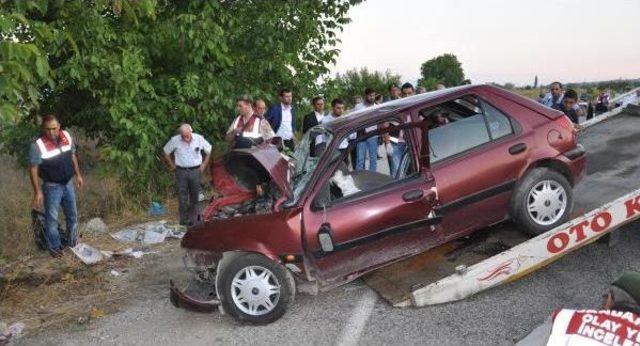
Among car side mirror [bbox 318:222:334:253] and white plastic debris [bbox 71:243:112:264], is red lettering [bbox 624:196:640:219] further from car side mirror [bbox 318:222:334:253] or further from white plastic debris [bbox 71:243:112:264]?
white plastic debris [bbox 71:243:112:264]

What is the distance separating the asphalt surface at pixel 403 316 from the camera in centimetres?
444

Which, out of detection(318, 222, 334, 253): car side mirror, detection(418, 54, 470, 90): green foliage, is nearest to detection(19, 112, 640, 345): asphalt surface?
detection(318, 222, 334, 253): car side mirror

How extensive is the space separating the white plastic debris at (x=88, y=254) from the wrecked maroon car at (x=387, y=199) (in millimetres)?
2419

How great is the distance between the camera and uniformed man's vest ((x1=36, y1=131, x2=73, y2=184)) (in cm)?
709

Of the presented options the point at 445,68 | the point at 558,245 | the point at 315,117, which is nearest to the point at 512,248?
the point at 558,245

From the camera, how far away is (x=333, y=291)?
218 inches

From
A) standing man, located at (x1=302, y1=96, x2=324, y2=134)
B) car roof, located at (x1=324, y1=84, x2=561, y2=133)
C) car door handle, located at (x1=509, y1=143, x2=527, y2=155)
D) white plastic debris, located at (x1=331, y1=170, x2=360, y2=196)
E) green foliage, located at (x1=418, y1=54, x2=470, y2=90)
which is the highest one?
car roof, located at (x1=324, y1=84, x2=561, y2=133)

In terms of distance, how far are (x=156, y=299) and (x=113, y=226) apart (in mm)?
3607

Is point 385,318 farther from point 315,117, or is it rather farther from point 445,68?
point 445,68

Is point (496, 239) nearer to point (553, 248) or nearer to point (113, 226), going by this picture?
point (553, 248)

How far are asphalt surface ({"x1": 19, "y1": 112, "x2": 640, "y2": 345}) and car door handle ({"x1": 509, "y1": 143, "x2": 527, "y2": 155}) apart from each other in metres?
0.90

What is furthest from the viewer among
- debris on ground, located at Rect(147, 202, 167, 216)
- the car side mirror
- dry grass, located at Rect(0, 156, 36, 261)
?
debris on ground, located at Rect(147, 202, 167, 216)

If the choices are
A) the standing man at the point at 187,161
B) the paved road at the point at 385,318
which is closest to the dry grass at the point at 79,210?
the standing man at the point at 187,161

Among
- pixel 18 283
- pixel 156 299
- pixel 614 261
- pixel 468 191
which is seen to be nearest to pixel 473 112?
pixel 468 191
